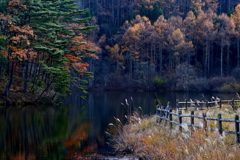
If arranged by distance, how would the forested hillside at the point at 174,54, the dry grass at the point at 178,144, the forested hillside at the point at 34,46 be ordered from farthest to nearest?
1. the forested hillside at the point at 174,54
2. the forested hillside at the point at 34,46
3. the dry grass at the point at 178,144

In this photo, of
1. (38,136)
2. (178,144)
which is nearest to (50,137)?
(38,136)

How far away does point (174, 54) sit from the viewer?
57406 millimetres

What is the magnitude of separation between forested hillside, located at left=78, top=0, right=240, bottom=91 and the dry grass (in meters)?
42.0

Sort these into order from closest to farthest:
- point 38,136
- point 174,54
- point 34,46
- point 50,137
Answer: point 50,137 → point 38,136 → point 34,46 → point 174,54

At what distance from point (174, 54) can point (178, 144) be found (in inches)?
1960

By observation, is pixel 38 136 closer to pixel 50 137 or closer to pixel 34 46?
pixel 50 137

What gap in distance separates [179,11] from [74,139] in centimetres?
7214

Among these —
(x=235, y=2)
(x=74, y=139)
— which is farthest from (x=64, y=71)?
(x=235, y=2)

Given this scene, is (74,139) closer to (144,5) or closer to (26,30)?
(26,30)

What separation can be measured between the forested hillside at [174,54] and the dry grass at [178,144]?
41954mm

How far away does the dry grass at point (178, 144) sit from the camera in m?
6.82

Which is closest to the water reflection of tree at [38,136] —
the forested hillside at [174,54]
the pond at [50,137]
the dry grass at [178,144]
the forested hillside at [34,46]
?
the pond at [50,137]

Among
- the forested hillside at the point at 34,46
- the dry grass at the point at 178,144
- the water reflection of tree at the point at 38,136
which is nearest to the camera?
the dry grass at the point at 178,144

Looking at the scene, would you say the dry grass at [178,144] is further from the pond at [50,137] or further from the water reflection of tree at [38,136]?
the water reflection of tree at [38,136]
